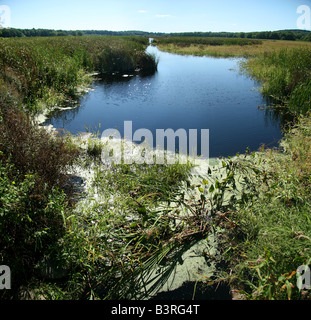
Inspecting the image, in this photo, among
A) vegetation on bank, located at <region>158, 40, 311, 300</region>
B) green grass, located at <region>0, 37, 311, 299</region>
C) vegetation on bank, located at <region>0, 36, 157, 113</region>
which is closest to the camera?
vegetation on bank, located at <region>158, 40, 311, 300</region>

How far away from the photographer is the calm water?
6680mm

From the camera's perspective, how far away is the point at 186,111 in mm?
8320

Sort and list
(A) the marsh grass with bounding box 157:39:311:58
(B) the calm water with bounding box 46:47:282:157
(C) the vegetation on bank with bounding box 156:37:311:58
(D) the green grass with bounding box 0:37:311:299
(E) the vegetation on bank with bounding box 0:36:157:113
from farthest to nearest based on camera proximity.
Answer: (C) the vegetation on bank with bounding box 156:37:311:58 < (A) the marsh grass with bounding box 157:39:311:58 < (E) the vegetation on bank with bounding box 0:36:157:113 < (B) the calm water with bounding box 46:47:282:157 < (D) the green grass with bounding box 0:37:311:299

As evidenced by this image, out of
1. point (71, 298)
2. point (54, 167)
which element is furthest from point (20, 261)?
point (54, 167)

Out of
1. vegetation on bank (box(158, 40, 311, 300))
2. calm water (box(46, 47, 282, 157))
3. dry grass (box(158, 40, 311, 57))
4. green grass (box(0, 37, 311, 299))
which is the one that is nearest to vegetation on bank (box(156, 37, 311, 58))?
dry grass (box(158, 40, 311, 57))

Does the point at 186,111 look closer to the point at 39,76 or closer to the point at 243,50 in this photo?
the point at 39,76

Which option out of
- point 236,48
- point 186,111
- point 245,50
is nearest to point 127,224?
point 186,111

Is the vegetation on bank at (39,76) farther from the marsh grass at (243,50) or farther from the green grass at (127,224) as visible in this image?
the marsh grass at (243,50)

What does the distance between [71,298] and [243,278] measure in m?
1.63

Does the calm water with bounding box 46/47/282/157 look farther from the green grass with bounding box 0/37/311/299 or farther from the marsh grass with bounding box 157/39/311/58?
the marsh grass with bounding box 157/39/311/58

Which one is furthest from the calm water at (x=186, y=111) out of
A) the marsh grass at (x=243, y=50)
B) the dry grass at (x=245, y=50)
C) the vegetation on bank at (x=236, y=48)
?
the dry grass at (x=245, y=50)

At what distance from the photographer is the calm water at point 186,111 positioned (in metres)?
6.68

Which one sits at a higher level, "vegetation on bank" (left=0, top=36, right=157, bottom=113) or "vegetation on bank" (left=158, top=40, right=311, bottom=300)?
"vegetation on bank" (left=0, top=36, right=157, bottom=113)
